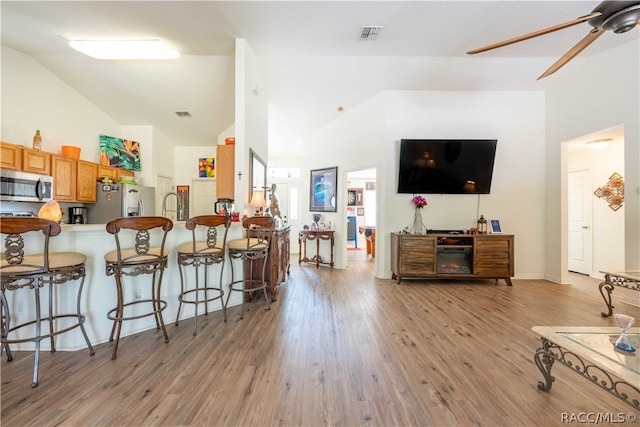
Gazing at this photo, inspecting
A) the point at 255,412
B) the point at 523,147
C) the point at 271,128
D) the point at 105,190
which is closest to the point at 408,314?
the point at 255,412

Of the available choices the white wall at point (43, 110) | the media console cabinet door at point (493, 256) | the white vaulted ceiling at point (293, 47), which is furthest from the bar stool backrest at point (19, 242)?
the media console cabinet door at point (493, 256)

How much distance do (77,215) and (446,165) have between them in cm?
633

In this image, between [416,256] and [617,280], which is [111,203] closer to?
[416,256]

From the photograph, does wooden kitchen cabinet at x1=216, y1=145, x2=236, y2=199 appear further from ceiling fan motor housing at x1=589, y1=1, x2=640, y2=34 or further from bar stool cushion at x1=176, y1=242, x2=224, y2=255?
ceiling fan motor housing at x1=589, y1=1, x2=640, y2=34

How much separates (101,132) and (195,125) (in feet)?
5.41

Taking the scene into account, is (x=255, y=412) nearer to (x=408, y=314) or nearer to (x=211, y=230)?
(x=211, y=230)

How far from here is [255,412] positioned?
4.74ft

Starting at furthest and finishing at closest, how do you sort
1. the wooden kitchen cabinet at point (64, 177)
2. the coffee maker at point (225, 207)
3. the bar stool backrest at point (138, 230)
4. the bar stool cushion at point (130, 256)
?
the wooden kitchen cabinet at point (64, 177) < the coffee maker at point (225, 207) < the bar stool cushion at point (130, 256) < the bar stool backrest at point (138, 230)

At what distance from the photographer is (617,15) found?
6.15 feet

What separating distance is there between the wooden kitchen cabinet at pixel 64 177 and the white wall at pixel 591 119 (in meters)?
7.88

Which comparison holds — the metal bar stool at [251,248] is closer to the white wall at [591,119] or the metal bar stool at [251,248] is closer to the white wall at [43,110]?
the white wall at [43,110]

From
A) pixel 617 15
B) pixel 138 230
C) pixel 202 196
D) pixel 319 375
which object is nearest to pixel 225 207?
pixel 138 230

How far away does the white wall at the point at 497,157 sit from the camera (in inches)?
176

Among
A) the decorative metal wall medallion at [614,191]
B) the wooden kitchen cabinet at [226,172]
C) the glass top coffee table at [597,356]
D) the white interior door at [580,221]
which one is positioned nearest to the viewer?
the glass top coffee table at [597,356]
